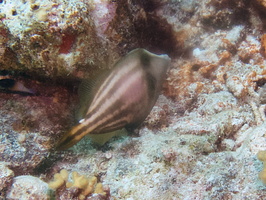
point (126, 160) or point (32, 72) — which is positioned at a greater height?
point (32, 72)

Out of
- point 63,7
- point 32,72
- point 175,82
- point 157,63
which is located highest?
point 63,7

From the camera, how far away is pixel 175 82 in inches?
127

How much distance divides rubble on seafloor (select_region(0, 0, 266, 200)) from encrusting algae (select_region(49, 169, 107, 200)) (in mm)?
13

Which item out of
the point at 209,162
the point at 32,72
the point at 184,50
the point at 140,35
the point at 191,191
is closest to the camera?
the point at 191,191

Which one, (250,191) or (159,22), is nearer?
(250,191)

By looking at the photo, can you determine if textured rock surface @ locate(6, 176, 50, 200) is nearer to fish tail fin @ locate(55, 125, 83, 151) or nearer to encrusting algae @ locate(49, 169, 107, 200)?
encrusting algae @ locate(49, 169, 107, 200)

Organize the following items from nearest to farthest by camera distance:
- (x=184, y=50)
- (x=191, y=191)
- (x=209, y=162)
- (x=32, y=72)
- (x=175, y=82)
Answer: (x=191, y=191) < (x=209, y=162) < (x=32, y=72) < (x=175, y=82) < (x=184, y=50)

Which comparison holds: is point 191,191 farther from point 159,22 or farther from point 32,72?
point 159,22

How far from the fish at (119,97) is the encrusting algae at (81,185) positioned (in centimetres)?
30

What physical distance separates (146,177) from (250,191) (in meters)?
0.84

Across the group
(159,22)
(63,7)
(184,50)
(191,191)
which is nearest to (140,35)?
(159,22)

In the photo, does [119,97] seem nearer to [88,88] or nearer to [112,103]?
[112,103]

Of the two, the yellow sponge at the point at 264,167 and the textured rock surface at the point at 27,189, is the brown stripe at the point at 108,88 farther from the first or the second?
the yellow sponge at the point at 264,167

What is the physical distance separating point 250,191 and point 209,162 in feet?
1.34
